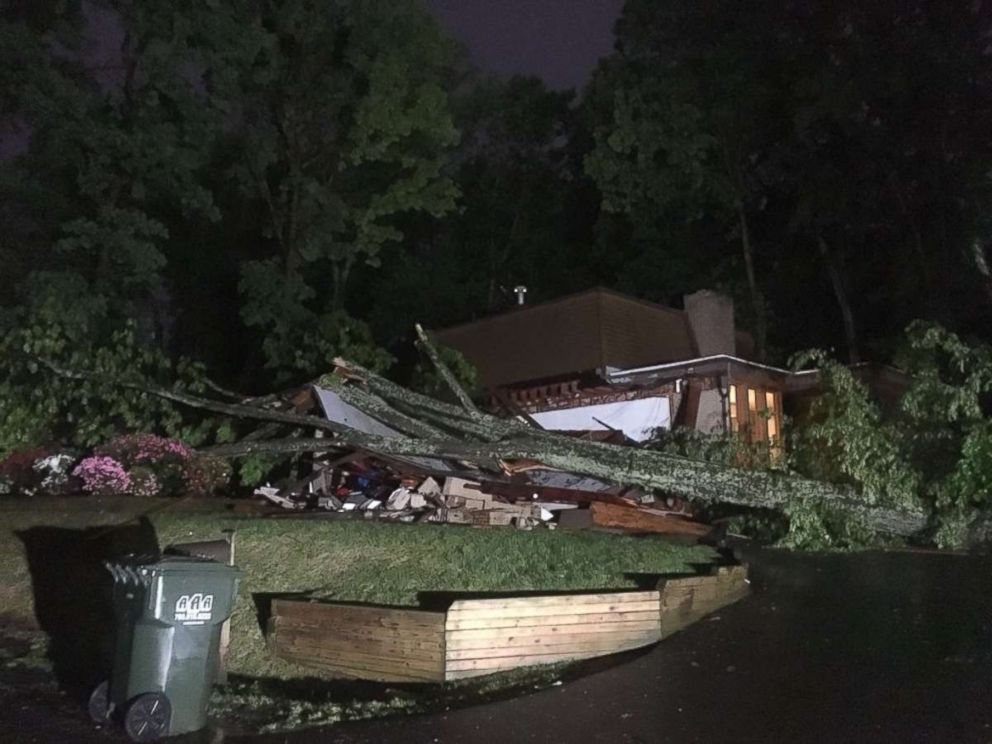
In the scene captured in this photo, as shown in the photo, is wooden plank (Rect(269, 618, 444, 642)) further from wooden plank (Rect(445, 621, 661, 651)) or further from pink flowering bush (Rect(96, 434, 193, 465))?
pink flowering bush (Rect(96, 434, 193, 465))

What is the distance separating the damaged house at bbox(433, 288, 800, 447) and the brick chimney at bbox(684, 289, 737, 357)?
0.02 m

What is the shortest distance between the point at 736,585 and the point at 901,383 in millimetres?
10768

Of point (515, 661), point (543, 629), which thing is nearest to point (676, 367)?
point (543, 629)

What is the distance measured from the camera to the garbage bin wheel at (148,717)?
5.38 m

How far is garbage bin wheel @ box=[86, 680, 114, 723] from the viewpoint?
576 centimetres

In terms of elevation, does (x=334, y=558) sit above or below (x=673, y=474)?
below

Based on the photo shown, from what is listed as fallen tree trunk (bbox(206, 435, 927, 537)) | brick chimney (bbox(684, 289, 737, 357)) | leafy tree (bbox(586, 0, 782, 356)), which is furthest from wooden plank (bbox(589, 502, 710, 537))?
leafy tree (bbox(586, 0, 782, 356))

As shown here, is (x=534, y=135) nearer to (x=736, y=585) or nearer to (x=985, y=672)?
(x=736, y=585)

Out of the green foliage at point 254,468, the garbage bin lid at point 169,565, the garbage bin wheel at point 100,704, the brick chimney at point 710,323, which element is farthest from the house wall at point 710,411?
the garbage bin wheel at point 100,704

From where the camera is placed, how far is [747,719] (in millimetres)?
5512

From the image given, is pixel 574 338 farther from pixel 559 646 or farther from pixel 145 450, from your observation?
pixel 559 646

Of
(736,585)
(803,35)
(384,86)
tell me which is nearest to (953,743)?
(736,585)

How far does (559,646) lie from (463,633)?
807mm

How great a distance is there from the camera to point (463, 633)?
652 cm
